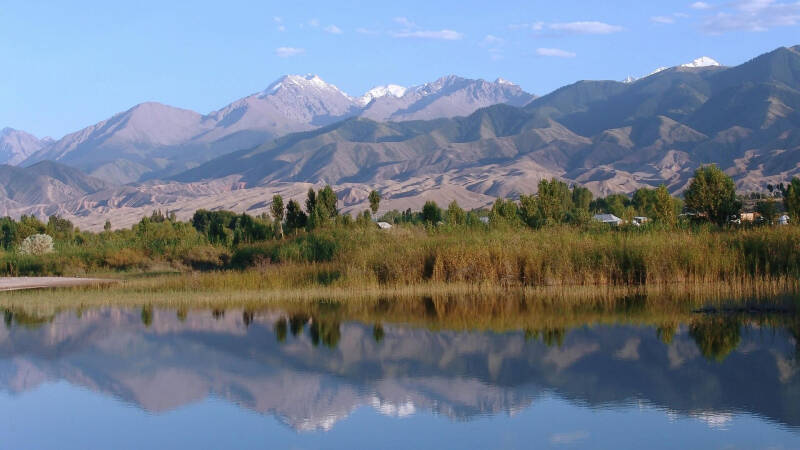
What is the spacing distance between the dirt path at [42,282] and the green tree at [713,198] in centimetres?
1894

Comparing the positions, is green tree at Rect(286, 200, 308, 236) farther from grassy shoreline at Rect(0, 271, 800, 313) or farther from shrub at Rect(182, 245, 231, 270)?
grassy shoreline at Rect(0, 271, 800, 313)

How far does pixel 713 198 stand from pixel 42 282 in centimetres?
2135

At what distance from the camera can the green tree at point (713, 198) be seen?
1179 inches

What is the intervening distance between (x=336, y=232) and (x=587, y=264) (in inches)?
372

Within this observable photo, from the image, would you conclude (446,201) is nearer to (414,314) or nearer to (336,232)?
(336,232)

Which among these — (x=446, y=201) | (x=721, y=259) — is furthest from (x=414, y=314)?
(x=446, y=201)

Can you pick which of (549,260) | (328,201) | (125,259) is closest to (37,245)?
(125,259)

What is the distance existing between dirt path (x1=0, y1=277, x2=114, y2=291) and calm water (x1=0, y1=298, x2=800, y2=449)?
435 inches

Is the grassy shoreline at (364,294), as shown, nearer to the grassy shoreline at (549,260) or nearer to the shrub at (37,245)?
the grassy shoreline at (549,260)

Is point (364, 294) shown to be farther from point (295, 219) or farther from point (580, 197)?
point (580, 197)

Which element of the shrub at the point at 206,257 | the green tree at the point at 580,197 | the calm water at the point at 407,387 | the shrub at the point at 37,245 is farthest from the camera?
the green tree at the point at 580,197

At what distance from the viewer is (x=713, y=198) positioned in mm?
30469

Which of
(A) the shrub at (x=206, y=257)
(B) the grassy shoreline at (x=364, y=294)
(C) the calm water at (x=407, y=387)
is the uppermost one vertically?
(A) the shrub at (x=206, y=257)

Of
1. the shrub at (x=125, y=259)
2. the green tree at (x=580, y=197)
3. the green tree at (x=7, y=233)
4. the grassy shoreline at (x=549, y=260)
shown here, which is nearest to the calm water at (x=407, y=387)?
the grassy shoreline at (x=549, y=260)
